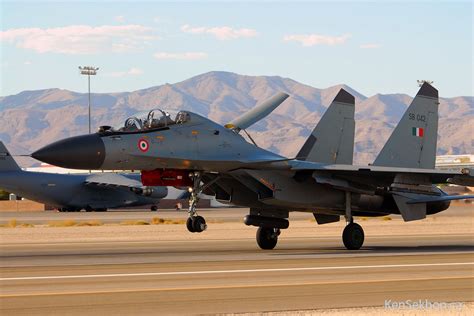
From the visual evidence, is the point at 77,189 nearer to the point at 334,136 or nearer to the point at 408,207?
the point at 334,136

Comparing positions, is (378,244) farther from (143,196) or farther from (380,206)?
(143,196)

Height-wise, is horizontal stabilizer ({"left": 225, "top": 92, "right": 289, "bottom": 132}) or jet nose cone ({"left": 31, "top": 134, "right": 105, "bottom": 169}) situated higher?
horizontal stabilizer ({"left": 225, "top": 92, "right": 289, "bottom": 132})

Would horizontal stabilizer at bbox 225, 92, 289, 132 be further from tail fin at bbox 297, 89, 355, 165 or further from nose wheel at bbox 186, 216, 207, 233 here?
nose wheel at bbox 186, 216, 207, 233

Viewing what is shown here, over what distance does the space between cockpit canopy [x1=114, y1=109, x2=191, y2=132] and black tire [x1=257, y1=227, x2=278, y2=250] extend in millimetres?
4822

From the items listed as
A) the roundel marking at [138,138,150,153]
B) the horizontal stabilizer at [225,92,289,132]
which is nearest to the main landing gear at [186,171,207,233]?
the roundel marking at [138,138,150,153]

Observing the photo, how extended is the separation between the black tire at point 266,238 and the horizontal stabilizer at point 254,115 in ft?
10.8

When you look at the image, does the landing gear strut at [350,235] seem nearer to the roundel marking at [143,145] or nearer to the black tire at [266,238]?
the black tire at [266,238]

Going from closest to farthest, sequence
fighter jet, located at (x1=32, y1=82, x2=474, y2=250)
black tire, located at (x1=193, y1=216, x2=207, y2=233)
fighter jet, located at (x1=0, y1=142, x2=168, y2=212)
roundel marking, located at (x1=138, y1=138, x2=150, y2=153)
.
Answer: black tire, located at (x1=193, y1=216, x2=207, y2=233), fighter jet, located at (x1=32, y1=82, x2=474, y2=250), roundel marking, located at (x1=138, y1=138, x2=150, y2=153), fighter jet, located at (x1=0, y1=142, x2=168, y2=212)

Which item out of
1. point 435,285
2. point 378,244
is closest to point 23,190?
point 378,244

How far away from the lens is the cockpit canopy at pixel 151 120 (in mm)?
23122

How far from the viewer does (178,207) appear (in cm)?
8031

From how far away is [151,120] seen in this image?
2336 centimetres

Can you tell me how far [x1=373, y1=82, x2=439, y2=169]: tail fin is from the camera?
1117 inches

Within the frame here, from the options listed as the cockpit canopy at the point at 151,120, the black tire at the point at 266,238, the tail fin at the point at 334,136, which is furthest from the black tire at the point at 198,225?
the tail fin at the point at 334,136
